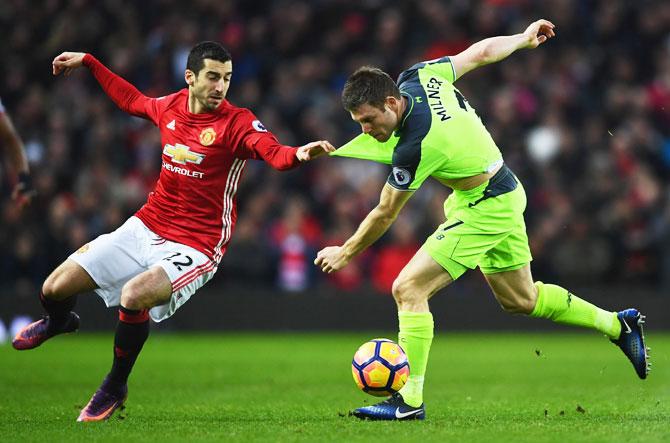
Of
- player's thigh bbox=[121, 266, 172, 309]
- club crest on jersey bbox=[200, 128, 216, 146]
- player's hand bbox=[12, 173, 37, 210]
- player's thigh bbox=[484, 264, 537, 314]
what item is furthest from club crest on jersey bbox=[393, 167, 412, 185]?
player's hand bbox=[12, 173, 37, 210]

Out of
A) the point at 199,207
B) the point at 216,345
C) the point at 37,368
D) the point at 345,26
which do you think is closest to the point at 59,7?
the point at 345,26

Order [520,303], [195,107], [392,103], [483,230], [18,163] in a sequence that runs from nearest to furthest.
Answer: [392,103], [483,230], [195,107], [520,303], [18,163]

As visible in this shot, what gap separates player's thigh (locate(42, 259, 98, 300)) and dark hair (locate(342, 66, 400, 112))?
2.16 m

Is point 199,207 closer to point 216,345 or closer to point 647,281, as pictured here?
point 216,345

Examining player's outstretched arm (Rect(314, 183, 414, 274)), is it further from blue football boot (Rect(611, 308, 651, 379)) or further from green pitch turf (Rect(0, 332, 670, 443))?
blue football boot (Rect(611, 308, 651, 379))

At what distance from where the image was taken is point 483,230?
7.44m

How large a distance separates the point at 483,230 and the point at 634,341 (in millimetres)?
1488

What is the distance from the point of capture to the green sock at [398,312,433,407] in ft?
23.6

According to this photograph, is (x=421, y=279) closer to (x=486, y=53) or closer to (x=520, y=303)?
(x=520, y=303)

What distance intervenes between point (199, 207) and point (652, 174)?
401 inches

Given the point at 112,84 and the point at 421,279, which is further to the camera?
the point at 112,84

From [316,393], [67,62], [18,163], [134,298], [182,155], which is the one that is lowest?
[316,393]

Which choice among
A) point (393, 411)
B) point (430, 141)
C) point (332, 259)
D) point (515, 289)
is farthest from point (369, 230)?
point (515, 289)

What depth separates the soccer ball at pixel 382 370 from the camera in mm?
7055
